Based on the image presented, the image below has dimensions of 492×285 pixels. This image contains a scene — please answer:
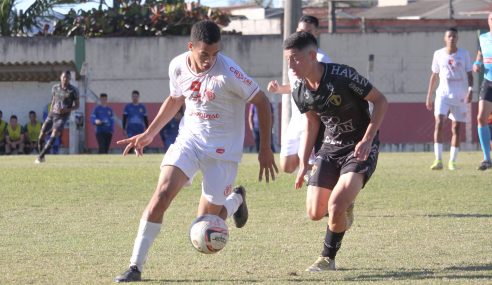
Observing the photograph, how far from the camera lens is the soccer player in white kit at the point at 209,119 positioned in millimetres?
8008

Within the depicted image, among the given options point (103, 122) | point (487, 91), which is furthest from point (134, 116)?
point (487, 91)

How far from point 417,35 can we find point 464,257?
24.8m

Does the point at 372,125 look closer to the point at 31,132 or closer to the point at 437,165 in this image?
the point at 437,165

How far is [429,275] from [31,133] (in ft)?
77.3

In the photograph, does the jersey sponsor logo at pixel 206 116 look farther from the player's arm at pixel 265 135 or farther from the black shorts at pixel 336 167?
the black shorts at pixel 336 167

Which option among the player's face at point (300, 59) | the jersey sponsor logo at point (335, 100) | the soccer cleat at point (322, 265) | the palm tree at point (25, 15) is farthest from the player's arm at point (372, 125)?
the palm tree at point (25, 15)

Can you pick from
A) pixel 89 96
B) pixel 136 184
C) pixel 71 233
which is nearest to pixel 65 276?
pixel 71 233

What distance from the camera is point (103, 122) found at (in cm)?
2988

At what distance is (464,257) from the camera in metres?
8.91

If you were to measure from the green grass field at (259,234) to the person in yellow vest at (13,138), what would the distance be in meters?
12.4

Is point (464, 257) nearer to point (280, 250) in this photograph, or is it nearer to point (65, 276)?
point (280, 250)

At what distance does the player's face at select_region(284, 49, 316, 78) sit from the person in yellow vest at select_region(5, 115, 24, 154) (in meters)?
22.8

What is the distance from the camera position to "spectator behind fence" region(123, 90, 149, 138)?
29.7 metres

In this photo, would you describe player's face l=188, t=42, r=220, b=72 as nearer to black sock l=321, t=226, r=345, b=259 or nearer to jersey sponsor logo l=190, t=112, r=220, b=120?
jersey sponsor logo l=190, t=112, r=220, b=120
